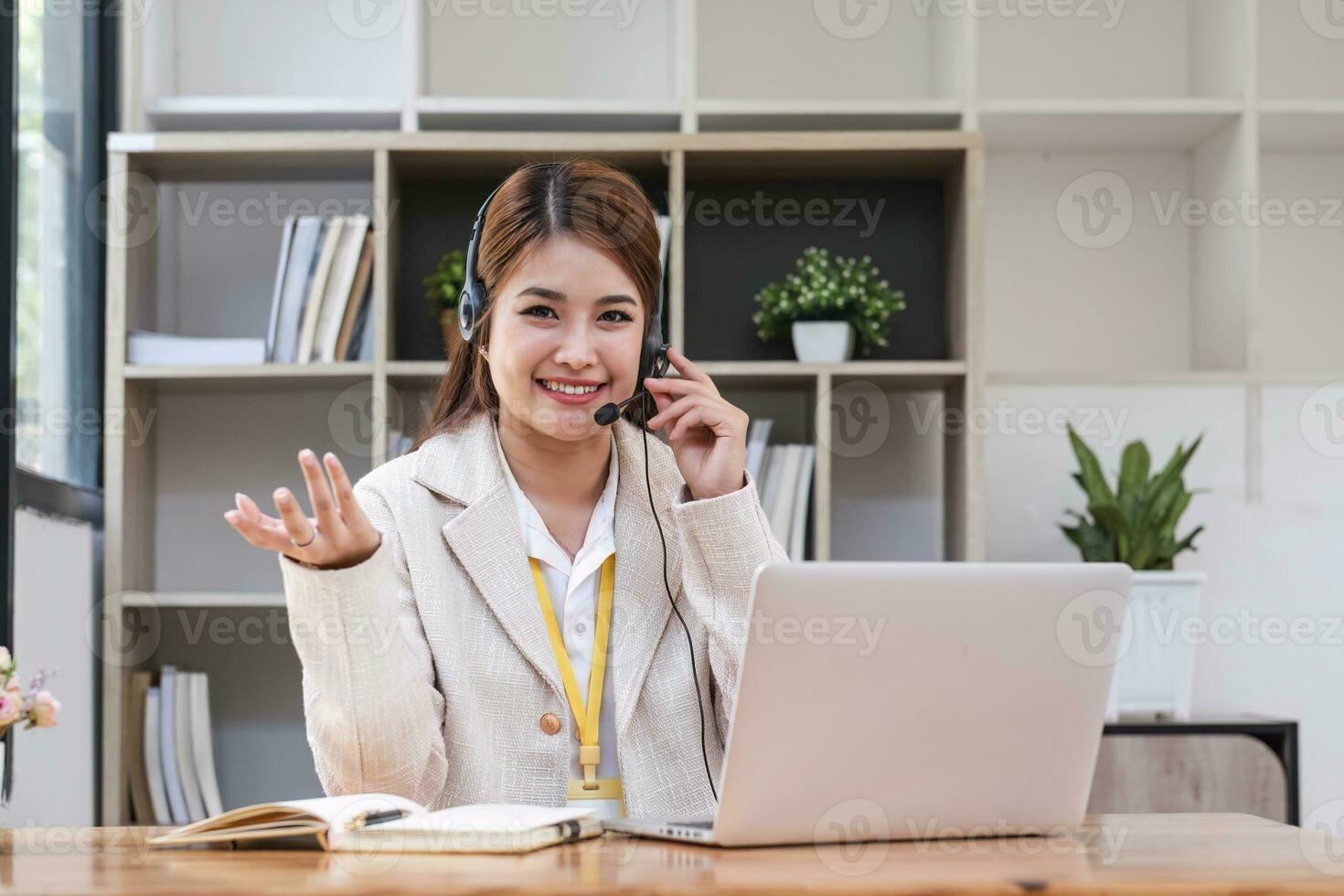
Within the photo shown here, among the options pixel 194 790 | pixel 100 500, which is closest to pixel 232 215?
pixel 100 500

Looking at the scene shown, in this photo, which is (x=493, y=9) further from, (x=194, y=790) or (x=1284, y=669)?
(x=1284, y=669)

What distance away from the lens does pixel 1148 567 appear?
9.26 feet

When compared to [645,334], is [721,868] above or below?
below

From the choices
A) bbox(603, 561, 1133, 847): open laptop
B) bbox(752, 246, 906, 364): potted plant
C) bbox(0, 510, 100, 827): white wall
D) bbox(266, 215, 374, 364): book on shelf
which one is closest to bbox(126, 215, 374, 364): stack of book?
bbox(266, 215, 374, 364): book on shelf

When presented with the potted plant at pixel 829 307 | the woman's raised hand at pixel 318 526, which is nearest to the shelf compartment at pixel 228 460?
the potted plant at pixel 829 307

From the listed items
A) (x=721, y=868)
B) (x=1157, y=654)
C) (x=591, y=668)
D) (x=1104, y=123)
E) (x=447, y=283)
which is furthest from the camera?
(x=1104, y=123)

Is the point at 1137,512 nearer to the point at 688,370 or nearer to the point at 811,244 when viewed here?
the point at 811,244

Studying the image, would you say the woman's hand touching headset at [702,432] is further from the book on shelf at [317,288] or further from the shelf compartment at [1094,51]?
the shelf compartment at [1094,51]

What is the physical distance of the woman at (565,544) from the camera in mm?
1652

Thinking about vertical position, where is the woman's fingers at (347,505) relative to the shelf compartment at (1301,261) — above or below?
below

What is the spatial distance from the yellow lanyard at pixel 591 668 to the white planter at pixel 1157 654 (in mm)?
1397

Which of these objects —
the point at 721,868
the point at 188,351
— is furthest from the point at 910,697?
the point at 188,351

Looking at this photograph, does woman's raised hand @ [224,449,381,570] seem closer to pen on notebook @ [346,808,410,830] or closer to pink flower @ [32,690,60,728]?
pen on notebook @ [346,808,410,830]

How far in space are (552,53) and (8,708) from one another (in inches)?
84.3
